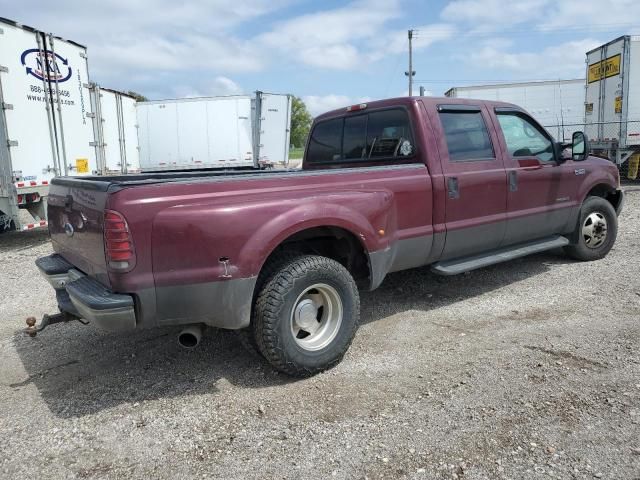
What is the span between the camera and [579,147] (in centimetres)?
564

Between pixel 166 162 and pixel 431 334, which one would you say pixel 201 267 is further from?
pixel 166 162

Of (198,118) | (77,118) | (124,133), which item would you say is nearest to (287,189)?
(77,118)

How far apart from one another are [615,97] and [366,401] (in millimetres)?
14378

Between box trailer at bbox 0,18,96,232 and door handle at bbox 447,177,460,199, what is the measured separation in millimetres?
6970

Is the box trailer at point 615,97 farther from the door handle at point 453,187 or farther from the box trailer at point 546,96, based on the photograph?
the door handle at point 453,187

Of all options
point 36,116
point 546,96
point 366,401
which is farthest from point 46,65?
point 546,96

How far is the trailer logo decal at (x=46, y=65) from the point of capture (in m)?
8.66

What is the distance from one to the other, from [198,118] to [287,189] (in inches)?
543

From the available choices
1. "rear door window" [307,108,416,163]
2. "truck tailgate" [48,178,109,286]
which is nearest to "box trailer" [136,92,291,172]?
"rear door window" [307,108,416,163]

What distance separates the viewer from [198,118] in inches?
642

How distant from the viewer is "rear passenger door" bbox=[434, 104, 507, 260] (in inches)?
179

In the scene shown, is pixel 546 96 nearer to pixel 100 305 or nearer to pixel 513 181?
pixel 513 181

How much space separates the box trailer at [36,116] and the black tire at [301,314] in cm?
663

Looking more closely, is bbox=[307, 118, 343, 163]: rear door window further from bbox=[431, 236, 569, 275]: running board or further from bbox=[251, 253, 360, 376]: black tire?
bbox=[251, 253, 360, 376]: black tire
